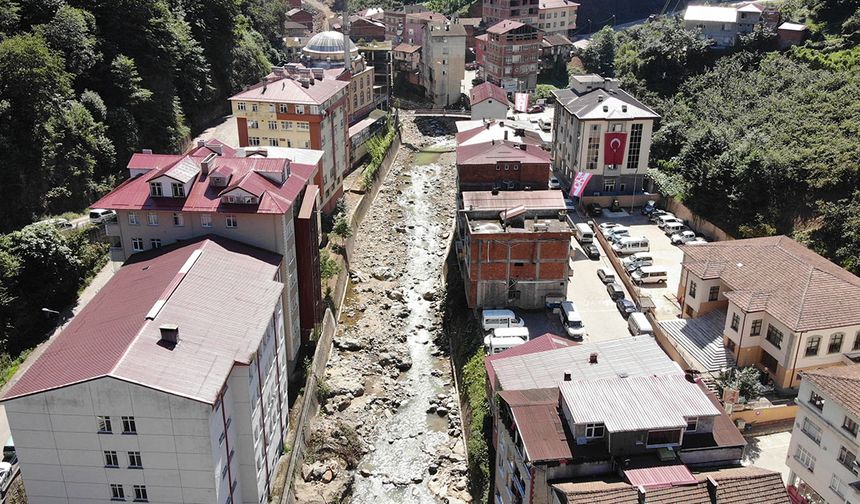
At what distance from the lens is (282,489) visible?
2900 centimetres

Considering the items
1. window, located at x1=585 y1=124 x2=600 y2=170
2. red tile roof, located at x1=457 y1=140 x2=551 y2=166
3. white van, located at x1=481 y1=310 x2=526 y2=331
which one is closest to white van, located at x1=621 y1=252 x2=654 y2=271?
red tile roof, located at x1=457 y1=140 x2=551 y2=166

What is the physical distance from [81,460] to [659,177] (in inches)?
1753

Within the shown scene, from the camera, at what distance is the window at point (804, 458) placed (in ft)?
80.1

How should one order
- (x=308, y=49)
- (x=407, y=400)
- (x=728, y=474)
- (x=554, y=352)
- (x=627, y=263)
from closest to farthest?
(x=728, y=474) < (x=554, y=352) < (x=407, y=400) < (x=627, y=263) < (x=308, y=49)

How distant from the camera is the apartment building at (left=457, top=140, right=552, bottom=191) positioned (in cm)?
4419

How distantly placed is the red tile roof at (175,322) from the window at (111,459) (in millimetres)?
2769

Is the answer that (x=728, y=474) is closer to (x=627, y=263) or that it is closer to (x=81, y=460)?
(x=81, y=460)

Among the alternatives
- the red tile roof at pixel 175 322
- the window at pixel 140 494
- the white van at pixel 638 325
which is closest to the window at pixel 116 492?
the window at pixel 140 494

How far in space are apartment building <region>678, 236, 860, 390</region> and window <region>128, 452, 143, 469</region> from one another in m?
25.7

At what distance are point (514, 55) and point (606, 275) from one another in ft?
165

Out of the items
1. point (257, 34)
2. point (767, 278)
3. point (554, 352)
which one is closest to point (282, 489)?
point (554, 352)

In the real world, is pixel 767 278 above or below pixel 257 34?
below

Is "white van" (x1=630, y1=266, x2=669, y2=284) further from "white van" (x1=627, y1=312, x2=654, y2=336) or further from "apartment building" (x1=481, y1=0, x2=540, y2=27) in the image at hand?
"apartment building" (x1=481, y1=0, x2=540, y2=27)

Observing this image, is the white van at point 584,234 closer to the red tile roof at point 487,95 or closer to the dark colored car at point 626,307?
the dark colored car at point 626,307
